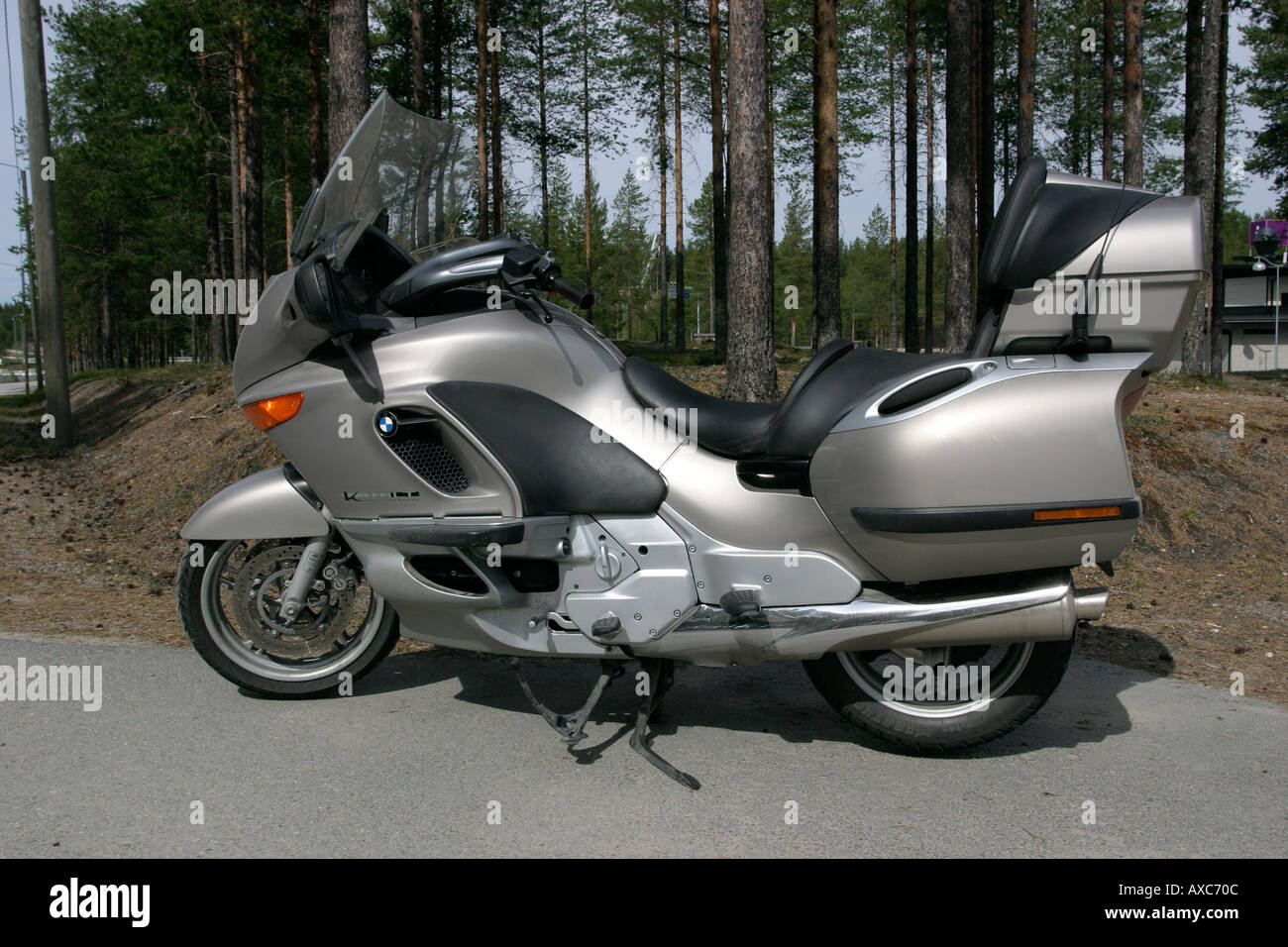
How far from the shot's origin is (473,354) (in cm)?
383

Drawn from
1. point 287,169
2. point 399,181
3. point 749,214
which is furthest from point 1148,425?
point 287,169

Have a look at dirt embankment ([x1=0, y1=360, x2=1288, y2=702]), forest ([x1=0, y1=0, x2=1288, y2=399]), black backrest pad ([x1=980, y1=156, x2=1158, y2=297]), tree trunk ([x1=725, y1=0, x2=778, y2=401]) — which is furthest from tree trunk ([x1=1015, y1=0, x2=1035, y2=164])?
black backrest pad ([x1=980, y1=156, x2=1158, y2=297])

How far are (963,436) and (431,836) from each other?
2197mm

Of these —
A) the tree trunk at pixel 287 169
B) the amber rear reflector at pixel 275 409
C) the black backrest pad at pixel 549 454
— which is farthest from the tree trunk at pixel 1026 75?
the tree trunk at pixel 287 169

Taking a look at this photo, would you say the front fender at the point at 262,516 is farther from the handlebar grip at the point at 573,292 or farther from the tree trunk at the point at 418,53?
the tree trunk at the point at 418,53

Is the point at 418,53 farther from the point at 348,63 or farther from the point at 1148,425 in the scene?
the point at 1148,425

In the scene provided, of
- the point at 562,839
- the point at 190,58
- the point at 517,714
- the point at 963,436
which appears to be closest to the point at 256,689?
the point at 517,714

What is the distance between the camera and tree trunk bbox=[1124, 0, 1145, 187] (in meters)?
16.6

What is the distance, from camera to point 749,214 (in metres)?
9.66

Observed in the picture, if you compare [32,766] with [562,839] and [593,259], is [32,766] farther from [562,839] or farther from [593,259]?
[593,259]

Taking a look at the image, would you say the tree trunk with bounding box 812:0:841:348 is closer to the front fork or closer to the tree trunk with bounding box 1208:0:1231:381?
the tree trunk with bounding box 1208:0:1231:381

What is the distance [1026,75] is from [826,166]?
7.98 metres

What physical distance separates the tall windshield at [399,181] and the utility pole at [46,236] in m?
11.0

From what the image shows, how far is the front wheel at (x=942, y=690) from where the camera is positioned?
3.67m
